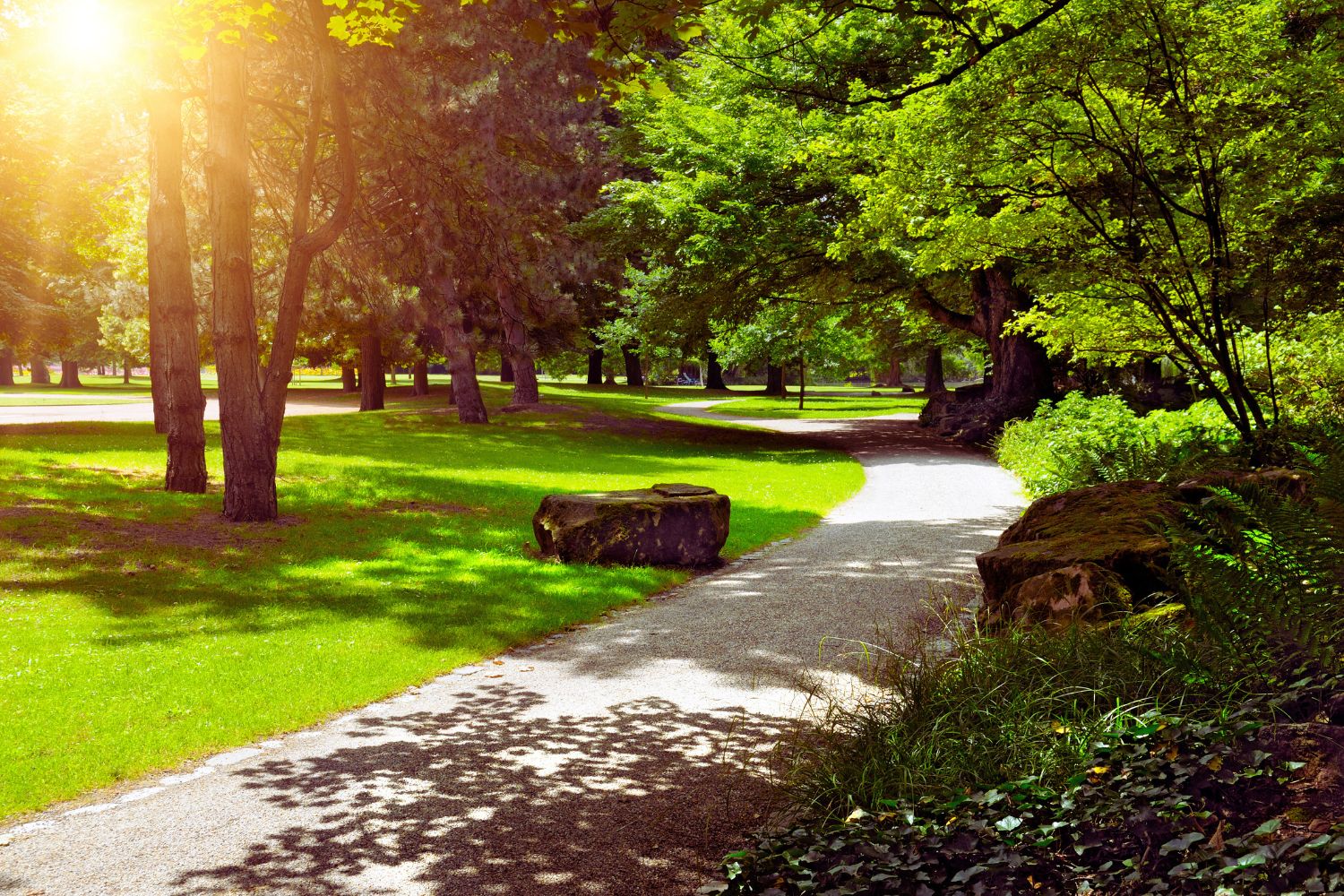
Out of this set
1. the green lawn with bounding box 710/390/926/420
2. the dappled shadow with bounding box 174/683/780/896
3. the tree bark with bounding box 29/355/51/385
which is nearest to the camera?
the dappled shadow with bounding box 174/683/780/896

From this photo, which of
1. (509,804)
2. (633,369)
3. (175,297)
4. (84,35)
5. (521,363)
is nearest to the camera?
(509,804)

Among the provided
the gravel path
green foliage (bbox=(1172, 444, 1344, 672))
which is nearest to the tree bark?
the gravel path

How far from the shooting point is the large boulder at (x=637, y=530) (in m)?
11.3

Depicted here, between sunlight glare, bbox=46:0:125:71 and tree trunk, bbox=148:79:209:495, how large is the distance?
99cm

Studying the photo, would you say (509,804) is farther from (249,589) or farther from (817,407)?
(817,407)

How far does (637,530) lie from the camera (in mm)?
11336

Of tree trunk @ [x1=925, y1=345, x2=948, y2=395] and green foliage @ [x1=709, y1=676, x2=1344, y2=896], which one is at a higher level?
tree trunk @ [x1=925, y1=345, x2=948, y2=395]

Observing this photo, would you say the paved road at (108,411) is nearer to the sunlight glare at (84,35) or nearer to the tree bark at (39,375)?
the sunlight glare at (84,35)

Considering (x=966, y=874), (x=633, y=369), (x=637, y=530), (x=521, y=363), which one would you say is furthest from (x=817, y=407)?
(x=966, y=874)

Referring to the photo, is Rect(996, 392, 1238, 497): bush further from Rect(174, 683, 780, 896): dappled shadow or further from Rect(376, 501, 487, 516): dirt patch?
Rect(376, 501, 487, 516): dirt patch

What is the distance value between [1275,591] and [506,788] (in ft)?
12.5

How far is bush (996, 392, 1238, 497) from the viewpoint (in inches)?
488

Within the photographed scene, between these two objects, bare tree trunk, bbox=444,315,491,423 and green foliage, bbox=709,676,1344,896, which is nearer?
green foliage, bbox=709,676,1344,896

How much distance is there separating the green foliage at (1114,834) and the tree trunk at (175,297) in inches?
538
